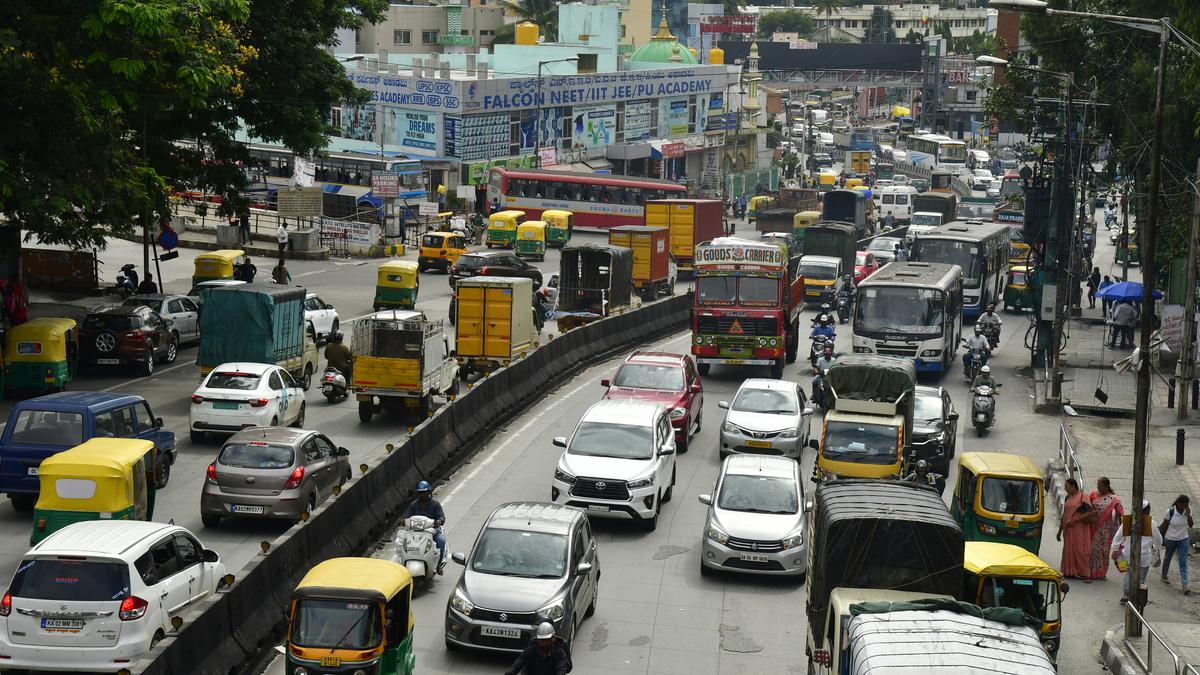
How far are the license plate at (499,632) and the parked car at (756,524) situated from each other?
4.74 meters

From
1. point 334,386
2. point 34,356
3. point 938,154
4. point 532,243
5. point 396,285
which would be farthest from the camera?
point 938,154

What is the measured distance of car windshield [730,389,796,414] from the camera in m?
28.7

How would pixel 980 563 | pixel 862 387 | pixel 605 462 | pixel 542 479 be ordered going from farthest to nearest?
pixel 862 387
pixel 542 479
pixel 605 462
pixel 980 563

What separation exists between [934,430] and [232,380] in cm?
1319

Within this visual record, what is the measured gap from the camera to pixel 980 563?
17.4m

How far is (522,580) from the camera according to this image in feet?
57.7

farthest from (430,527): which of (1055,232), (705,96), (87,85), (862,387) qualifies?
(705,96)

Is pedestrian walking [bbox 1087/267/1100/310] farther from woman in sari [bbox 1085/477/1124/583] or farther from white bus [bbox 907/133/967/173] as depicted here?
white bus [bbox 907/133/967/173]

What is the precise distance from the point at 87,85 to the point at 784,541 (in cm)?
1773

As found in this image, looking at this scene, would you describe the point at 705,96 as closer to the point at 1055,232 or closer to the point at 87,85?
the point at 1055,232

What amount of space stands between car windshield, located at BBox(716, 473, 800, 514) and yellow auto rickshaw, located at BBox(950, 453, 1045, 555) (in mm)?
2904

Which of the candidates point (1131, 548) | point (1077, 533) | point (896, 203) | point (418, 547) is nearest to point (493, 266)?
point (1077, 533)

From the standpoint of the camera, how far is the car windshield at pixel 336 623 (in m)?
14.9

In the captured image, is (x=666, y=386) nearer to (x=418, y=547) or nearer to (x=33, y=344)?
(x=418, y=547)
